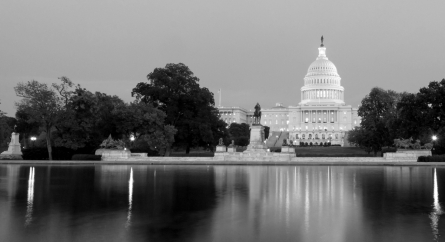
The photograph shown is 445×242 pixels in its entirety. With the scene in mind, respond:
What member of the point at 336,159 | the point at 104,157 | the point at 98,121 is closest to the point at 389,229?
the point at 336,159

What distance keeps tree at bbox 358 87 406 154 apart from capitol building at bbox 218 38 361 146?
6513cm

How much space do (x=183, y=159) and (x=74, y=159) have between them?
11.7 meters

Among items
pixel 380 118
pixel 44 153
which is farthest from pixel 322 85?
pixel 44 153

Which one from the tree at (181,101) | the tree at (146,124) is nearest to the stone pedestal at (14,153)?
the tree at (146,124)

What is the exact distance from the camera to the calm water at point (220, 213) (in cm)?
1056

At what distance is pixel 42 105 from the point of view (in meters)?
50.1

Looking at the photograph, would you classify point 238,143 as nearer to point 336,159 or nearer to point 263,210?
point 336,159

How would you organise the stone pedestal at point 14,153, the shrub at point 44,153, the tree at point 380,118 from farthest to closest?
the tree at point 380,118
the stone pedestal at point 14,153
the shrub at point 44,153

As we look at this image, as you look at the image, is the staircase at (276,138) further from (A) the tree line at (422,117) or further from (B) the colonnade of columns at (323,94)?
(A) the tree line at (422,117)

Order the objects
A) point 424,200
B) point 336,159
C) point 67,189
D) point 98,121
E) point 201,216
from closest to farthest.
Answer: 1. point 201,216
2. point 424,200
3. point 67,189
4. point 336,159
5. point 98,121

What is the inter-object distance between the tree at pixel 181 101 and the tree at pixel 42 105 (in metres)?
12.8

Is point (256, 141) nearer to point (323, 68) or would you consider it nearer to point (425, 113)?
point (425, 113)

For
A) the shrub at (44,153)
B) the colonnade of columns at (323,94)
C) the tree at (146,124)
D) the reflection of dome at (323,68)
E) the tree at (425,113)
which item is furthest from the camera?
the colonnade of columns at (323,94)

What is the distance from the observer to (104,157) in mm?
48062
